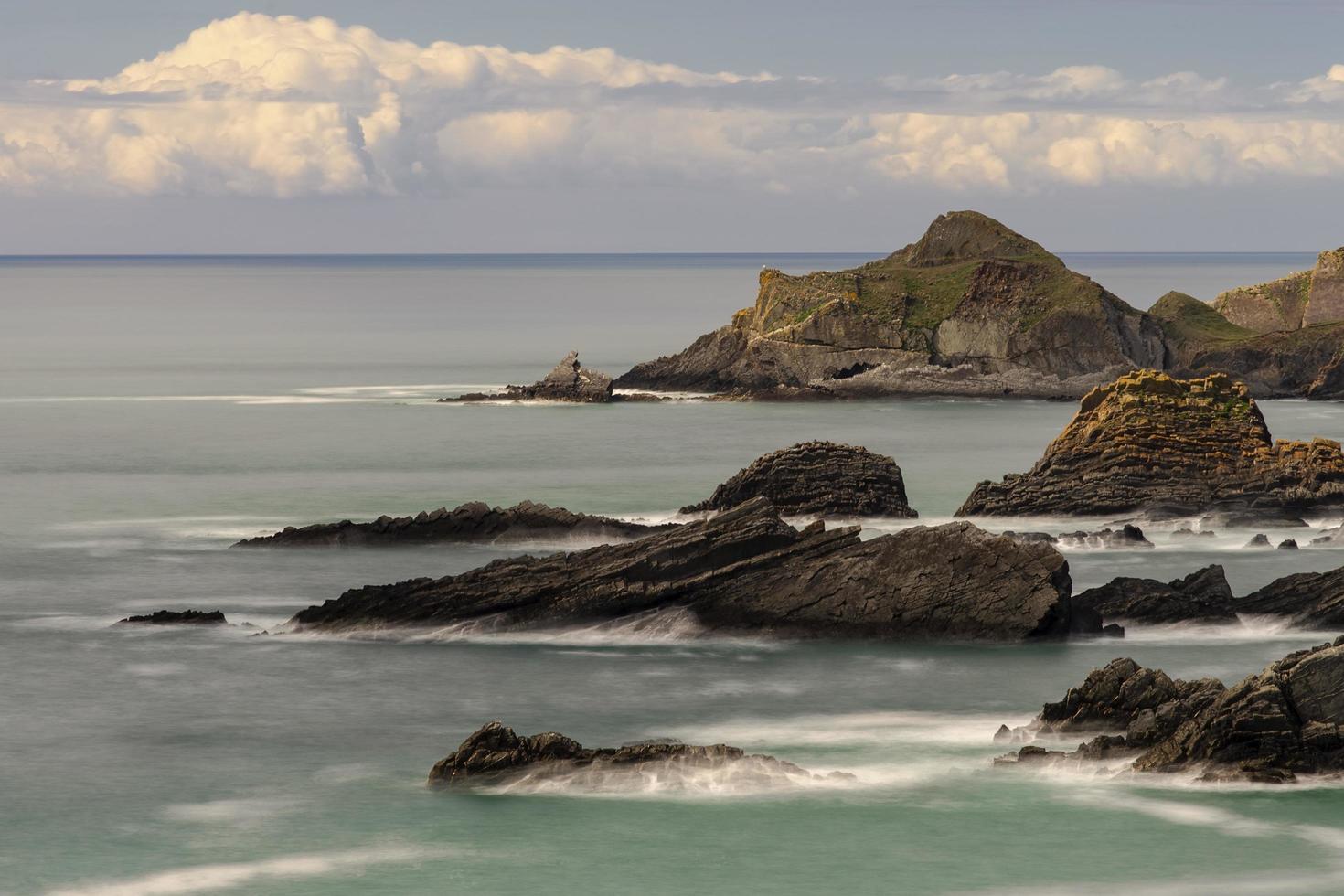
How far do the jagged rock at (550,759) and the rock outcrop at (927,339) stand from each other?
297 ft

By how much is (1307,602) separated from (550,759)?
19.4 meters

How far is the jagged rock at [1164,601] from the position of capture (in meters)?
41.7

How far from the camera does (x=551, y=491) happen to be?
7106 cm

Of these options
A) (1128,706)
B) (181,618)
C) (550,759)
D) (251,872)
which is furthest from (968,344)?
(251,872)

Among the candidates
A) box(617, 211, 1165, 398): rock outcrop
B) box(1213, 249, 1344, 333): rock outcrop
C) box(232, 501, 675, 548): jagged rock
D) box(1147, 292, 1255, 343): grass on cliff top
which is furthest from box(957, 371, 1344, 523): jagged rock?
box(1213, 249, 1344, 333): rock outcrop

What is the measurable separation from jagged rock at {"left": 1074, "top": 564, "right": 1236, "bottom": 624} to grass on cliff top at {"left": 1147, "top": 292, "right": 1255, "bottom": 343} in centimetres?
8819

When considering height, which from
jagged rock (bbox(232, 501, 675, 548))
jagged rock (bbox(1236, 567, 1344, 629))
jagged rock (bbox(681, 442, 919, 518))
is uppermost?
jagged rock (bbox(681, 442, 919, 518))

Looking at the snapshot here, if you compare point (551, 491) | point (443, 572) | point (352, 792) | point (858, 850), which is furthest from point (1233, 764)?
point (551, 491)

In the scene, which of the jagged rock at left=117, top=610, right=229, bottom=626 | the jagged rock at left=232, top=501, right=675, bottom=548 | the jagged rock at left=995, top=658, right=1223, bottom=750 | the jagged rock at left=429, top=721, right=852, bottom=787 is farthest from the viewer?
the jagged rock at left=232, top=501, right=675, bottom=548

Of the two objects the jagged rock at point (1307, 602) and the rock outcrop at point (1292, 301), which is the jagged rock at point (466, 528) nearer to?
the jagged rock at point (1307, 602)

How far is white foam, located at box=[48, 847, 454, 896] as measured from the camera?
26750mm

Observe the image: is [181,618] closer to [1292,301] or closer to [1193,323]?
[1193,323]

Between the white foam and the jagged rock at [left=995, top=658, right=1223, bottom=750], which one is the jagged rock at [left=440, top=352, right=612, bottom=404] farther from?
the white foam

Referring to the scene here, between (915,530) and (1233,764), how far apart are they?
1202cm
